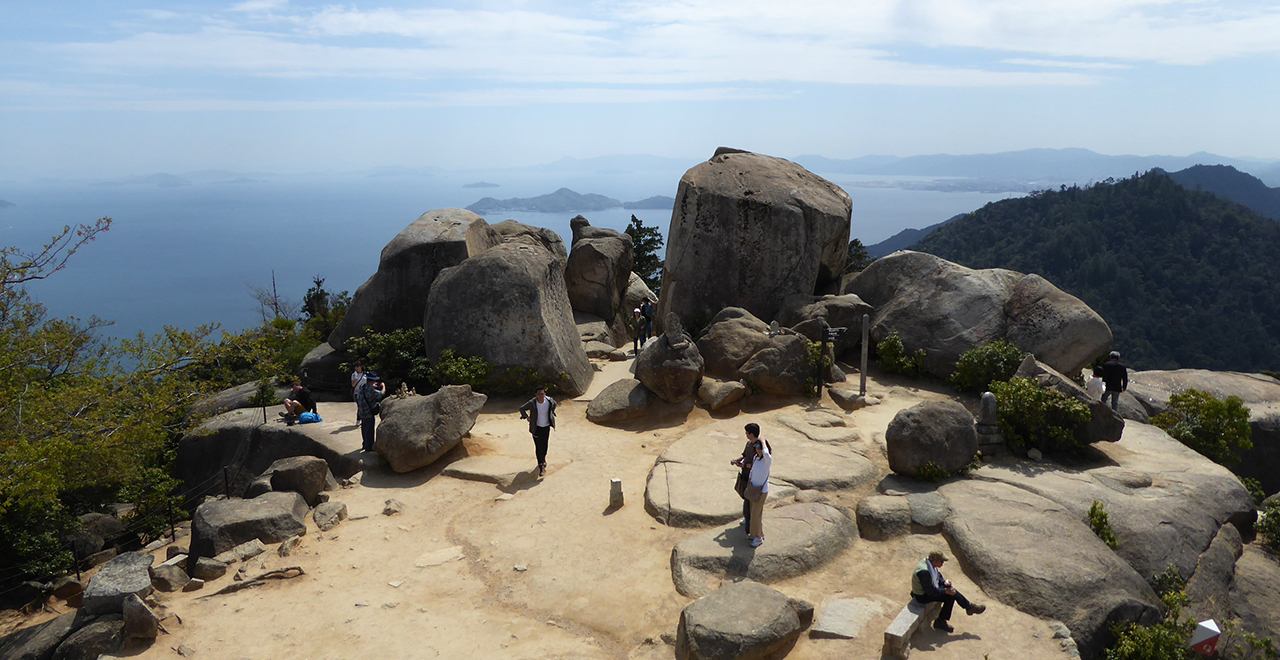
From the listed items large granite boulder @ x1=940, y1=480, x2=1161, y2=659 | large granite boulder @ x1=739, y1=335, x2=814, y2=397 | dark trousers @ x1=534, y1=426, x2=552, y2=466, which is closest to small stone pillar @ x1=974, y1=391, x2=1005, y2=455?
large granite boulder @ x1=940, y1=480, x2=1161, y2=659

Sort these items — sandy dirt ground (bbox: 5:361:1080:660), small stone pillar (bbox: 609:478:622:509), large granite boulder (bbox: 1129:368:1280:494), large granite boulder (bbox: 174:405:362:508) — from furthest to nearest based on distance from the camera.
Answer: large granite boulder (bbox: 1129:368:1280:494)
large granite boulder (bbox: 174:405:362:508)
small stone pillar (bbox: 609:478:622:509)
sandy dirt ground (bbox: 5:361:1080:660)

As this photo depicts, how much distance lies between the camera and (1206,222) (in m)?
83.6

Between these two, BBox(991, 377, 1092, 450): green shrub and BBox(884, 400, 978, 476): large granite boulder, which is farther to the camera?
BBox(991, 377, 1092, 450): green shrub

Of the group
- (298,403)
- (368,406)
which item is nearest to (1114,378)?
(368,406)

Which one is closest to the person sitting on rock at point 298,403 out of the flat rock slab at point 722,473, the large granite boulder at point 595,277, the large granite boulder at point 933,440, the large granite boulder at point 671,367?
the large granite boulder at point 671,367

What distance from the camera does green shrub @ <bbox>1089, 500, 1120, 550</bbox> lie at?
11766mm

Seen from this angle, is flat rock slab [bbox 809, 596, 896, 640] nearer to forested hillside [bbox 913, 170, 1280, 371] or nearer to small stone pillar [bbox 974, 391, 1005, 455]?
small stone pillar [bbox 974, 391, 1005, 455]

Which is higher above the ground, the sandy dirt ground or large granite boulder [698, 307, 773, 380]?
large granite boulder [698, 307, 773, 380]

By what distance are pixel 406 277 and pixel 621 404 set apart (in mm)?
9853

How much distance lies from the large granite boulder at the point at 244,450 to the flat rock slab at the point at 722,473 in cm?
721

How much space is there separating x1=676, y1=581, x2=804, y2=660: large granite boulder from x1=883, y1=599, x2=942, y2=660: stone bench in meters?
1.14

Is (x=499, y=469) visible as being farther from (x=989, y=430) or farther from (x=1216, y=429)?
(x=1216, y=429)

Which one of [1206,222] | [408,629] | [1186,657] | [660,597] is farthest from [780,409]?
[1206,222]

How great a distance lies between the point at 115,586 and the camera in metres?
10.3
